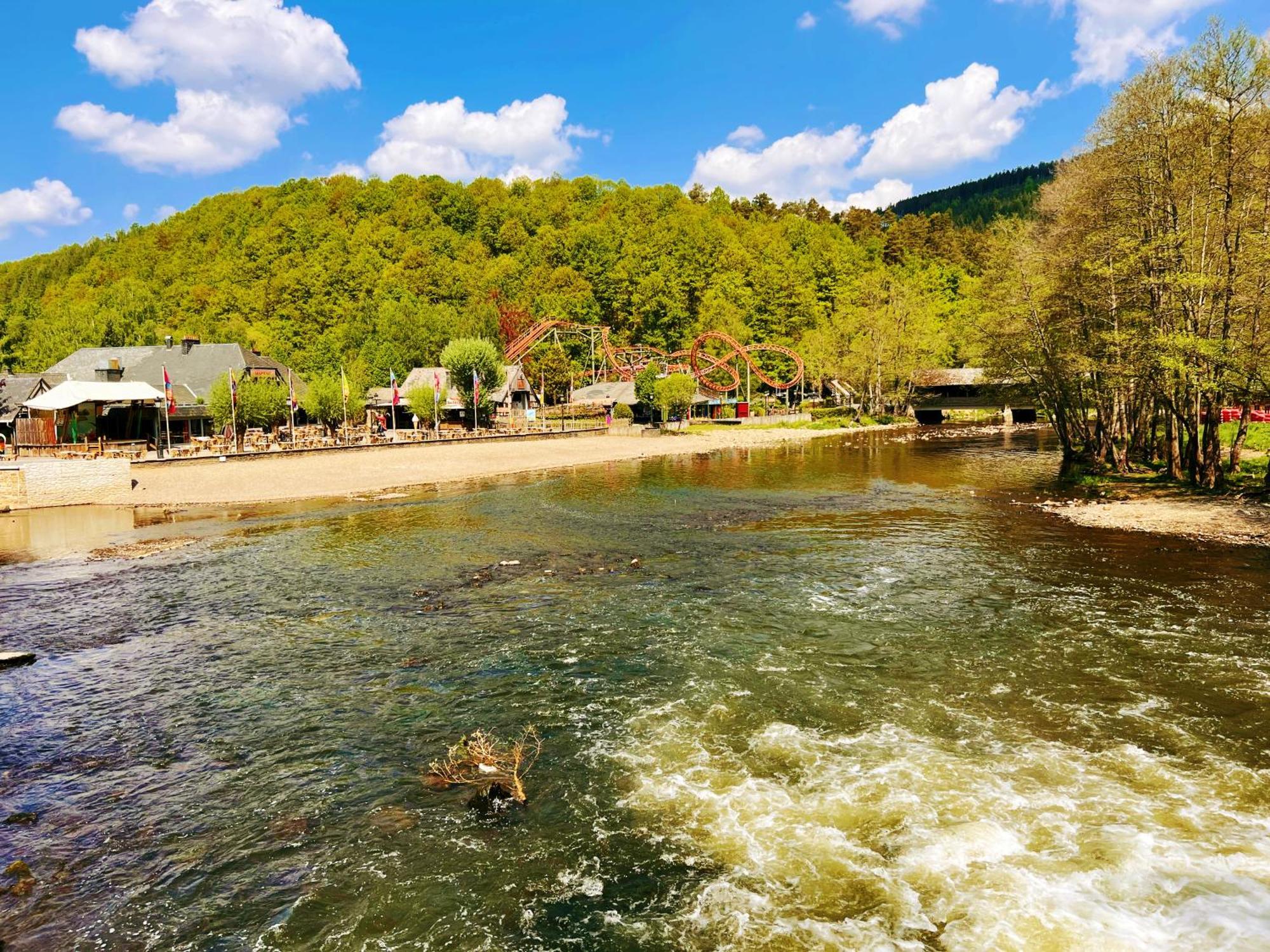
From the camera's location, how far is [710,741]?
10.5 m

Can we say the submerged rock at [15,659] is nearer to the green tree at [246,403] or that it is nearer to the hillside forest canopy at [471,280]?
the green tree at [246,403]

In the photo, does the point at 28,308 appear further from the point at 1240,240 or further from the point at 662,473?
the point at 1240,240

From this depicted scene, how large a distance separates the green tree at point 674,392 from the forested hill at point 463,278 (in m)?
25.9

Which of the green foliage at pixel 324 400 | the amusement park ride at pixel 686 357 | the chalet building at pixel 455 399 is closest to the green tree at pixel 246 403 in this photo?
the green foliage at pixel 324 400

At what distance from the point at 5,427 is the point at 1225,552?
75.9 m

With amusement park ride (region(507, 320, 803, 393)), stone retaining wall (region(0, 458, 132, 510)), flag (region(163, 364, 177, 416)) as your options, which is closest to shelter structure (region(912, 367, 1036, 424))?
amusement park ride (region(507, 320, 803, 393))

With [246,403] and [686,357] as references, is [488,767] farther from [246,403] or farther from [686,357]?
[686,357]

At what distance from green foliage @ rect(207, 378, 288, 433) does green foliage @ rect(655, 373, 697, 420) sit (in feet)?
122

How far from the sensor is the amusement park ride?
8894 centimetres

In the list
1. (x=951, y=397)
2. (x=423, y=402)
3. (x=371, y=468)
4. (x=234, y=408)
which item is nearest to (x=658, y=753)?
(x=371, y=468)

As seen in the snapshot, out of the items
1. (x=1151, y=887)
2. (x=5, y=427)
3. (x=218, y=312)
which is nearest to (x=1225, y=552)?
(x=1151, y=887)

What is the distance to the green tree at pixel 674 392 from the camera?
7625 cm

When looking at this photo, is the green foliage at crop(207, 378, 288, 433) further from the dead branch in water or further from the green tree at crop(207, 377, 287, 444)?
the dead branch in water

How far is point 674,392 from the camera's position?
76.7 metres
